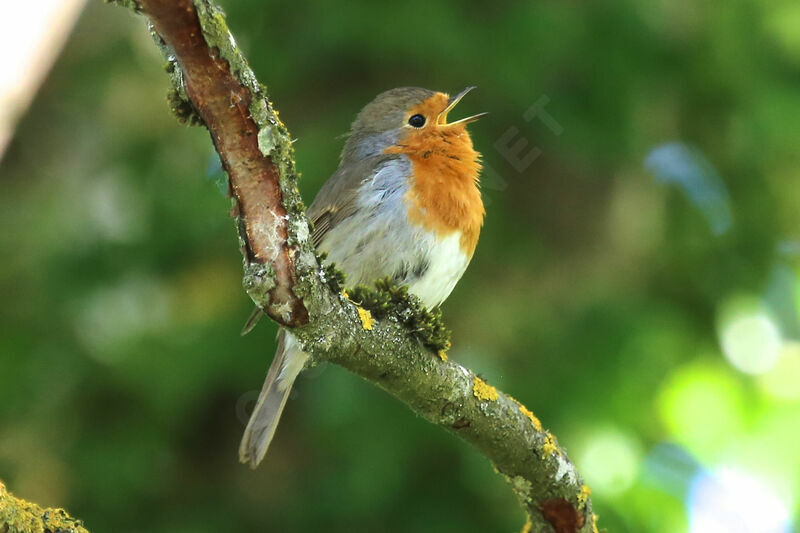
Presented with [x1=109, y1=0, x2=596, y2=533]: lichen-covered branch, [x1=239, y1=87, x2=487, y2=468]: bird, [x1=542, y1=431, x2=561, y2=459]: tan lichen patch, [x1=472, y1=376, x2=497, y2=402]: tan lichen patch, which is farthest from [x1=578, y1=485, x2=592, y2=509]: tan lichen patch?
[x1=239, y1=87, x2=487, y2=468]: bird

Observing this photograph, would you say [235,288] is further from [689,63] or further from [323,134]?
[689,63]

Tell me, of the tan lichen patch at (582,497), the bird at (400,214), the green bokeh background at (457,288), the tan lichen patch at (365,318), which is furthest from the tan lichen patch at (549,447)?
the green bokeh background at (457,288)

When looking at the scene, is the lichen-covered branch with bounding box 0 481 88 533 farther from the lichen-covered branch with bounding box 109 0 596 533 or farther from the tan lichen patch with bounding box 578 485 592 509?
the tan lichen patch with bounding box 578 485 592 509

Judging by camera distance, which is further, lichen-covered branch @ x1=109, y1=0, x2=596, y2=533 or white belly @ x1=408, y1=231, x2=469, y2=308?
white belly @ x1=408, y1=231, x2=469, y2=308

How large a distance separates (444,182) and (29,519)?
8.68 feet

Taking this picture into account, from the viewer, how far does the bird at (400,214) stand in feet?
14.5

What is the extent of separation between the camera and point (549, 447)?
3436 mm

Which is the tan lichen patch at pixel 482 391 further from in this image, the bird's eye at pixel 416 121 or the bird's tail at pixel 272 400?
the bird's eye at pixel 416 121

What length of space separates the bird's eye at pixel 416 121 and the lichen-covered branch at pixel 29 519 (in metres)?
3.02

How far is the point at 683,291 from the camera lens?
6.07 metres

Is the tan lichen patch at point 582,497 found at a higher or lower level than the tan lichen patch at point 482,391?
lower

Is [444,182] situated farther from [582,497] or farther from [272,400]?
[582,497]

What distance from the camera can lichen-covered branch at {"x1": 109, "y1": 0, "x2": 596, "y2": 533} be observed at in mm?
2248

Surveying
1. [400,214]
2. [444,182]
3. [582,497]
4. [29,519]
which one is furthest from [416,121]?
[29,519]
